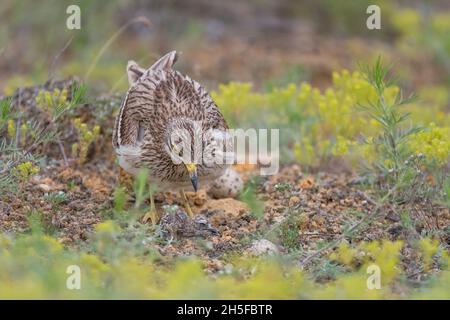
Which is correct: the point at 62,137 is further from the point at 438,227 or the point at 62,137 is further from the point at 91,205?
the point at 438,227

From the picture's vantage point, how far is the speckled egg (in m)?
6.92

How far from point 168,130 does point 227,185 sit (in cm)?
79

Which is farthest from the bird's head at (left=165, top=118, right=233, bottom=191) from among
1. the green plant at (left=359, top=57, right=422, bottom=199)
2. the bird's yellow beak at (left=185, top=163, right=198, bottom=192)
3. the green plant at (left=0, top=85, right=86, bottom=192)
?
the green plant at (left=359, top=57, right=422, bottom=199)

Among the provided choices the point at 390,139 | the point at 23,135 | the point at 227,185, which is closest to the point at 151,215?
the point at 227,185

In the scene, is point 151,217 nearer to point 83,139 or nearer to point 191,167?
point 191,167

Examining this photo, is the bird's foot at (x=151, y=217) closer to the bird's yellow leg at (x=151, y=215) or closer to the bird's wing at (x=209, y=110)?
the bird's yellow leg at (x=151, y=215)

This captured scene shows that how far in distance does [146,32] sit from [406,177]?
7508 millimetres

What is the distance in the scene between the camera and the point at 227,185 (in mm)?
6918

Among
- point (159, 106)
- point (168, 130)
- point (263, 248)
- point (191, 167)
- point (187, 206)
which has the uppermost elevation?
point (159, 106)

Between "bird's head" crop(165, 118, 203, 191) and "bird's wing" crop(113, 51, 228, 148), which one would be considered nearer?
"bird's head" crop(165, 118, 203, 191)

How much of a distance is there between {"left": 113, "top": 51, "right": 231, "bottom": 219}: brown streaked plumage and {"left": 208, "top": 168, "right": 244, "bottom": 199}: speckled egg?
24 cm

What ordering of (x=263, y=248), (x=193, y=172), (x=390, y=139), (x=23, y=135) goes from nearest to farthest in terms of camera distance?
(x=263, y=248) → (x=193, y=172) → (x=390, y=139) → (x=23, y=135)

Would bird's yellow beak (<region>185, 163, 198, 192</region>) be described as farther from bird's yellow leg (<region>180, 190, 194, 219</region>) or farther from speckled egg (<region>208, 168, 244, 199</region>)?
speckled egg (<region>208, 168, 244, 199</region>)

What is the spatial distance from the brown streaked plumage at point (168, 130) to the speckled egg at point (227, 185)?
24 centimetres
